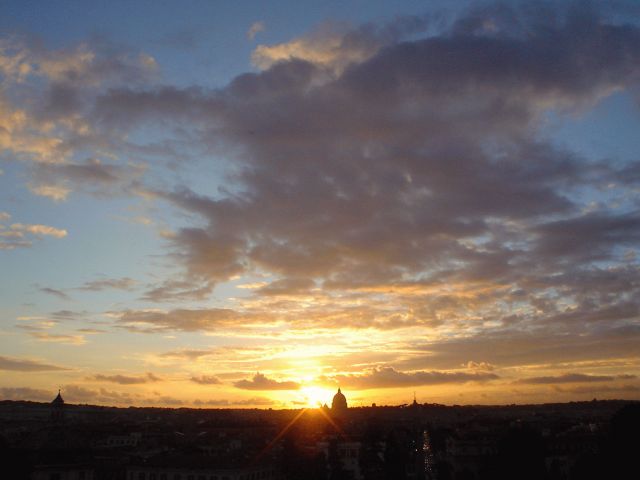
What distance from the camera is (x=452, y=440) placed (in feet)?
463

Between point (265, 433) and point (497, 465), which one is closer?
point (497, 465)

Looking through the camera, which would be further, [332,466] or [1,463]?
[332,466]

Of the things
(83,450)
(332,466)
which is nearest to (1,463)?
(83,450)

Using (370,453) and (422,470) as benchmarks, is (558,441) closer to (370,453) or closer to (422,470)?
(422,470)

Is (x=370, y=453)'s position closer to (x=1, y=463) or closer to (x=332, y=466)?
(x=332, y=466)

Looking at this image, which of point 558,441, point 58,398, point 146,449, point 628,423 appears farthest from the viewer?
point 58,398

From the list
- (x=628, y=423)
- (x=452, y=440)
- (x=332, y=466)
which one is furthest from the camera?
(x=452, y=440)

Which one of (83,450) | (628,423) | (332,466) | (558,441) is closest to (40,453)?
(83,450)

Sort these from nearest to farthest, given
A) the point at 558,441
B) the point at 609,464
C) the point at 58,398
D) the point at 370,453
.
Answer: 1. the point at 609,464
2. the point at 370,453
3. the point at 558,441
4. the point at 58,398

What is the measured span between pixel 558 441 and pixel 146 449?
90412 mm

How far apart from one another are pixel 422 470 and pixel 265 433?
212 feet

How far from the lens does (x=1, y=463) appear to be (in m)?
51.8

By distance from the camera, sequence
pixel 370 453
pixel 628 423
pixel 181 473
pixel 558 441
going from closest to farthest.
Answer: pixel 628 423 → pixel 181 473 → pixel 370 453 → pixel 558 441

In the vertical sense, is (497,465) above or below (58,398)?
below
